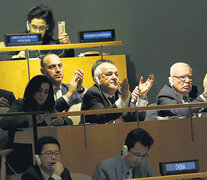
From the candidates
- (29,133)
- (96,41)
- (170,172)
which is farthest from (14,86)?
(170,172)

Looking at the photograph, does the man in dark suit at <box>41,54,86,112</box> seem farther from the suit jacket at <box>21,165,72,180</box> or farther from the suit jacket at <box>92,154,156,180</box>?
the suit jacket at <box>21,165,72,180</box>

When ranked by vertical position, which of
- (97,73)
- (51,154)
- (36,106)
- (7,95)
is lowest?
(51,154)

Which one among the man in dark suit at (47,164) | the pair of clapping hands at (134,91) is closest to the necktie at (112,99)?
the pair of clapping hands at (134,91)

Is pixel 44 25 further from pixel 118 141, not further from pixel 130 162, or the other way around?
pixel 130 162

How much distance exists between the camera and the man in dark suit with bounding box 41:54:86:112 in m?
4.53

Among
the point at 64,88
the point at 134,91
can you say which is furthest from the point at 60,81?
the point at 134,91

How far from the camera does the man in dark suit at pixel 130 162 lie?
3725 millimetres

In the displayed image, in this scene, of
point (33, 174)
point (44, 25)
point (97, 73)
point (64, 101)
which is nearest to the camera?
point (33, 174)

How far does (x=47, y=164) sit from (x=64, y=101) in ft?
2.87

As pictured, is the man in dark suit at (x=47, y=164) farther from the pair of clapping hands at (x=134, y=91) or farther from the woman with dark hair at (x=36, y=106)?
the pair of clapping hands at (x=134, y=91)

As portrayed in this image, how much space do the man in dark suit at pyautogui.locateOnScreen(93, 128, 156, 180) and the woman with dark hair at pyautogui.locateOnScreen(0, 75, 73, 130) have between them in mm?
363

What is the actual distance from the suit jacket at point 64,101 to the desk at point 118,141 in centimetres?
63

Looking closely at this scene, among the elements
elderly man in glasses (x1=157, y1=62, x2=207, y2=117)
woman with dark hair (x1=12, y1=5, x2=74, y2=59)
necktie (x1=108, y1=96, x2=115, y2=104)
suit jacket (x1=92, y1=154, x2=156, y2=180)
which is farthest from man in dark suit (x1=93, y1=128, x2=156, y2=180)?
woman with dark hair (x1=12, y1=5, x2=74, y2=59)

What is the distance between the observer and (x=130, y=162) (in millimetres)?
3750
